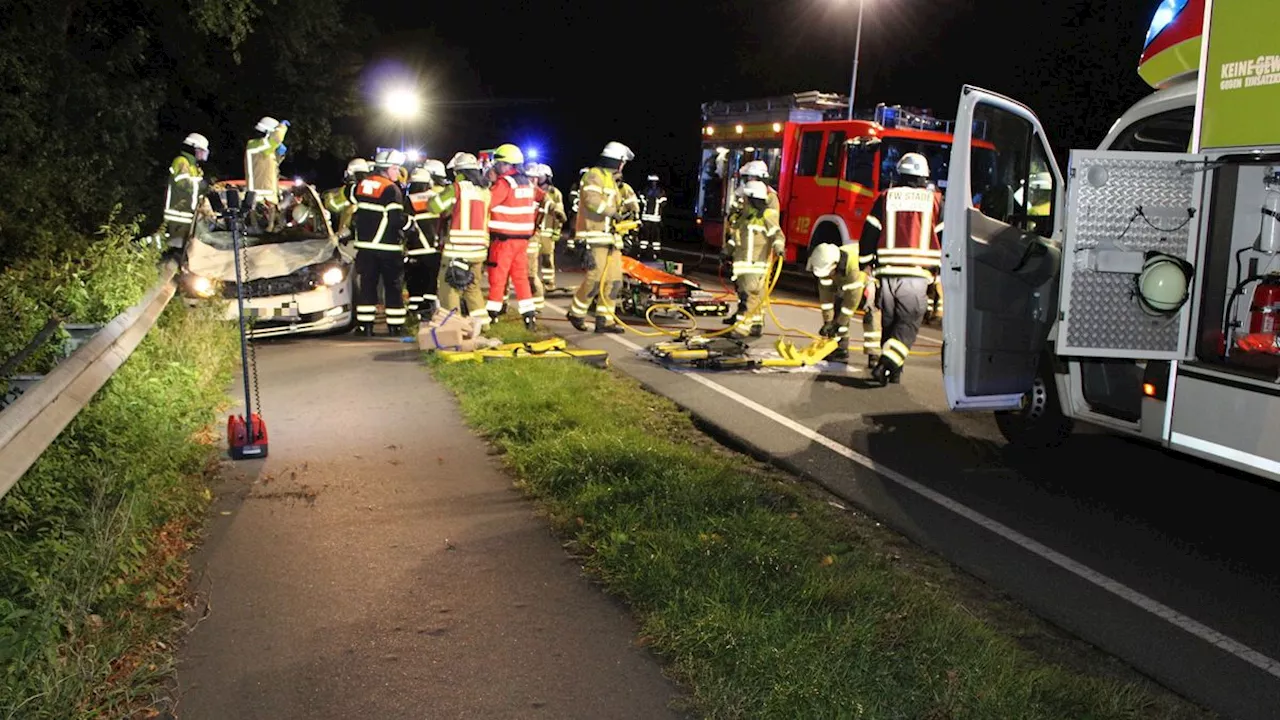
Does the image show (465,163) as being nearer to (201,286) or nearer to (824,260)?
(201,286)

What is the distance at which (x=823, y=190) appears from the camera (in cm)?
1709

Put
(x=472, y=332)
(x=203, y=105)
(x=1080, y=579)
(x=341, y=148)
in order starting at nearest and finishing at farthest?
1. (x=1080, y=579)
2. (x=472, y=332)
3. (x=203, y=105)
4. (x=341, y=148)

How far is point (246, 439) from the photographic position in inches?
250

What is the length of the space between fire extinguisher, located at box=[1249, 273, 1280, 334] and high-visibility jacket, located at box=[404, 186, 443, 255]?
27.6 feet

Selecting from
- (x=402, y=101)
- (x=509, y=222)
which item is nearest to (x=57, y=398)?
(x=509, y=222)

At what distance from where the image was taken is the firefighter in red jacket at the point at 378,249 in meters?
11.0

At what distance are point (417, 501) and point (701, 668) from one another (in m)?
2.42

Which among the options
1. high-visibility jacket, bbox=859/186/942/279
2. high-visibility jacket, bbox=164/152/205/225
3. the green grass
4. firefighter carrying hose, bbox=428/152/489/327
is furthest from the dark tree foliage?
high-visibility jacket, bbox=859/186/942/279

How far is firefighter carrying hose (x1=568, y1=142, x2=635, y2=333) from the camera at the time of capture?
37.0ft

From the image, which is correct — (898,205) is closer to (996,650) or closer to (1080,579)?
(1080,579)

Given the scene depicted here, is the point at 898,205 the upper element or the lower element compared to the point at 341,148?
lower

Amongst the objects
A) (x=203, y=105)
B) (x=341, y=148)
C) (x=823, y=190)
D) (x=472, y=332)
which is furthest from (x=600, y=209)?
(x=341, y=148)

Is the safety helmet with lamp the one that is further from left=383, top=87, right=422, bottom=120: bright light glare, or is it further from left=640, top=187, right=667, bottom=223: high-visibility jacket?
left=383, top=87, right=422, bottom=120: bright light glare

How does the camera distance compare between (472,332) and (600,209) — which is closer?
(472,332)
